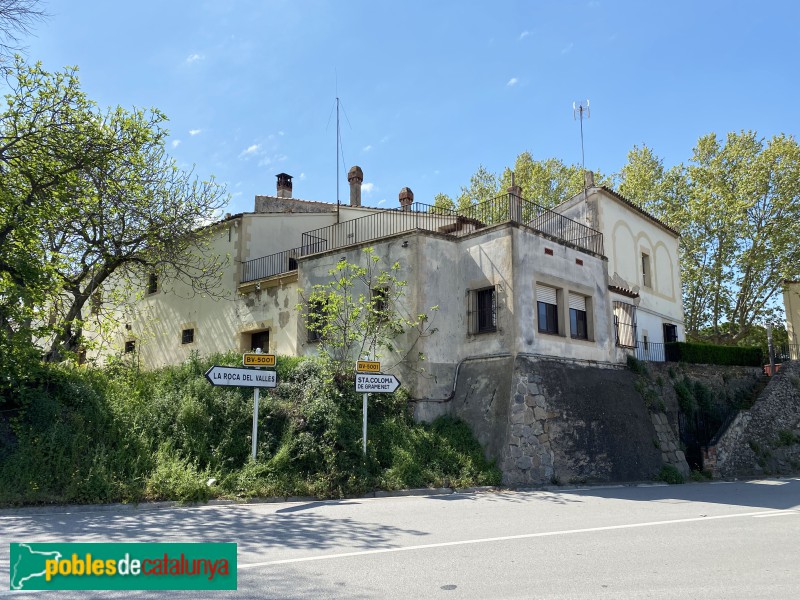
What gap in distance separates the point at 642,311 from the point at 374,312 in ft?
50.2

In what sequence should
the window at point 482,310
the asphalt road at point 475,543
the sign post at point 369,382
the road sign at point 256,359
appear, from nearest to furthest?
1. the asphalt road at point 475,543
2. the road sign at point 256,359
3. the sign post at point 369,382
4. the window at point 482,310

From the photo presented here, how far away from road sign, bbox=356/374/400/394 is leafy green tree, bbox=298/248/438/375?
6.87 ft

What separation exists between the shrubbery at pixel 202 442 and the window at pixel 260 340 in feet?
22.9

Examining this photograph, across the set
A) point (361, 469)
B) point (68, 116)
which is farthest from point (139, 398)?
point (68, 116)

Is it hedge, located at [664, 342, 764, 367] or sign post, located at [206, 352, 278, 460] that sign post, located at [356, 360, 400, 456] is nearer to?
sign post, located at [206, 352, 278, 460]

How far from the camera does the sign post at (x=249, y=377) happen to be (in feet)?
42.2

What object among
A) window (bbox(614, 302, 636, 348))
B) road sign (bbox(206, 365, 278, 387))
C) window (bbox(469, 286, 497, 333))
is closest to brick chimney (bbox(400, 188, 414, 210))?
window (bbox(614, 302, 636, 348))

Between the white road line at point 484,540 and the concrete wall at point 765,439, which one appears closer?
the white road line at point 484,540

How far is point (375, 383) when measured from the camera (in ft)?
47.4

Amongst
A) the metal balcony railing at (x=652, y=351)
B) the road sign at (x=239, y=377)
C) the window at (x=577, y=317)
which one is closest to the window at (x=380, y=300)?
the road sign at (x=239, y=377)

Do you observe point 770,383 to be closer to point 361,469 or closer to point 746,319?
point 746,319

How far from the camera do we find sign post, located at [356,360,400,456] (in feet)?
46.7

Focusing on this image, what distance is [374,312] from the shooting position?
674 inches

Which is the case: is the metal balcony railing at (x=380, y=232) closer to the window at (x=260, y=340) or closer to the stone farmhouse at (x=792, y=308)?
the window at (x=260, y=340)
